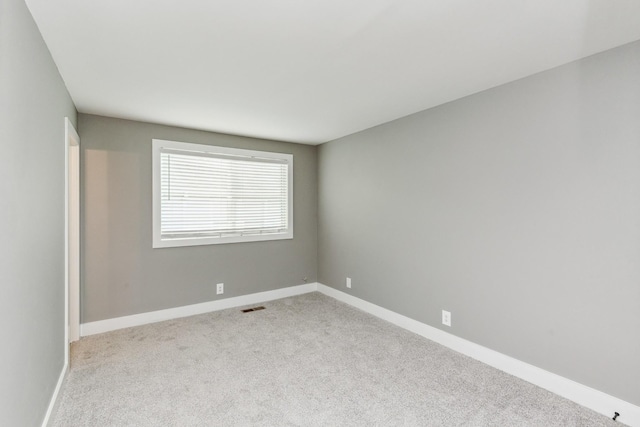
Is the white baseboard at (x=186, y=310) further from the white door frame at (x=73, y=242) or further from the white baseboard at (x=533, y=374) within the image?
the white baseboard at (x=533, y=374)

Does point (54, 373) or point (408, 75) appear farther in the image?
point (408, 75)

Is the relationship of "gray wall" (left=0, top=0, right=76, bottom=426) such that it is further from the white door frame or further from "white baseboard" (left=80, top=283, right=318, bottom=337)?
"white baseboard" (left=80, top=283, right=318, bottom=337)

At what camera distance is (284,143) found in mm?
4656

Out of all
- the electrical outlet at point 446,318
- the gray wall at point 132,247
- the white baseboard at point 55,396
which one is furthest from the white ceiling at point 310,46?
the white baseboard at point 55,396

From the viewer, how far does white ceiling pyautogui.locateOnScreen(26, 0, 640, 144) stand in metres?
1.63

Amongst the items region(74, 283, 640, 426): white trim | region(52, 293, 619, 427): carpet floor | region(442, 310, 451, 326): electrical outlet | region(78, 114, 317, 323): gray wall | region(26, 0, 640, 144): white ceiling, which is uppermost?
region(26, 0, 640, 144): white ceiling

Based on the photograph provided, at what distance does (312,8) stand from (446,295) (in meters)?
2.64

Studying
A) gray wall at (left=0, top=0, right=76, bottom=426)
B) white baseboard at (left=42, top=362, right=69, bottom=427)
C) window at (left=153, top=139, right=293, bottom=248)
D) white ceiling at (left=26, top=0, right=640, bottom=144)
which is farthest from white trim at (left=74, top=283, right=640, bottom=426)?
white ceiling at (left=26, top=0, right=640, bottom=144)

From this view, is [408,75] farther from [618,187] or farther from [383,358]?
[383,358]

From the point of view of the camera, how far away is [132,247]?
3.58 meters

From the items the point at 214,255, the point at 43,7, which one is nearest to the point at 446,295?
the point at 214,255

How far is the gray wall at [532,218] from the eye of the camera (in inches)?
78.7

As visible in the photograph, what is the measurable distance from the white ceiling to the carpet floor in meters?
2.30

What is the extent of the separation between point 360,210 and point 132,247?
272cm
